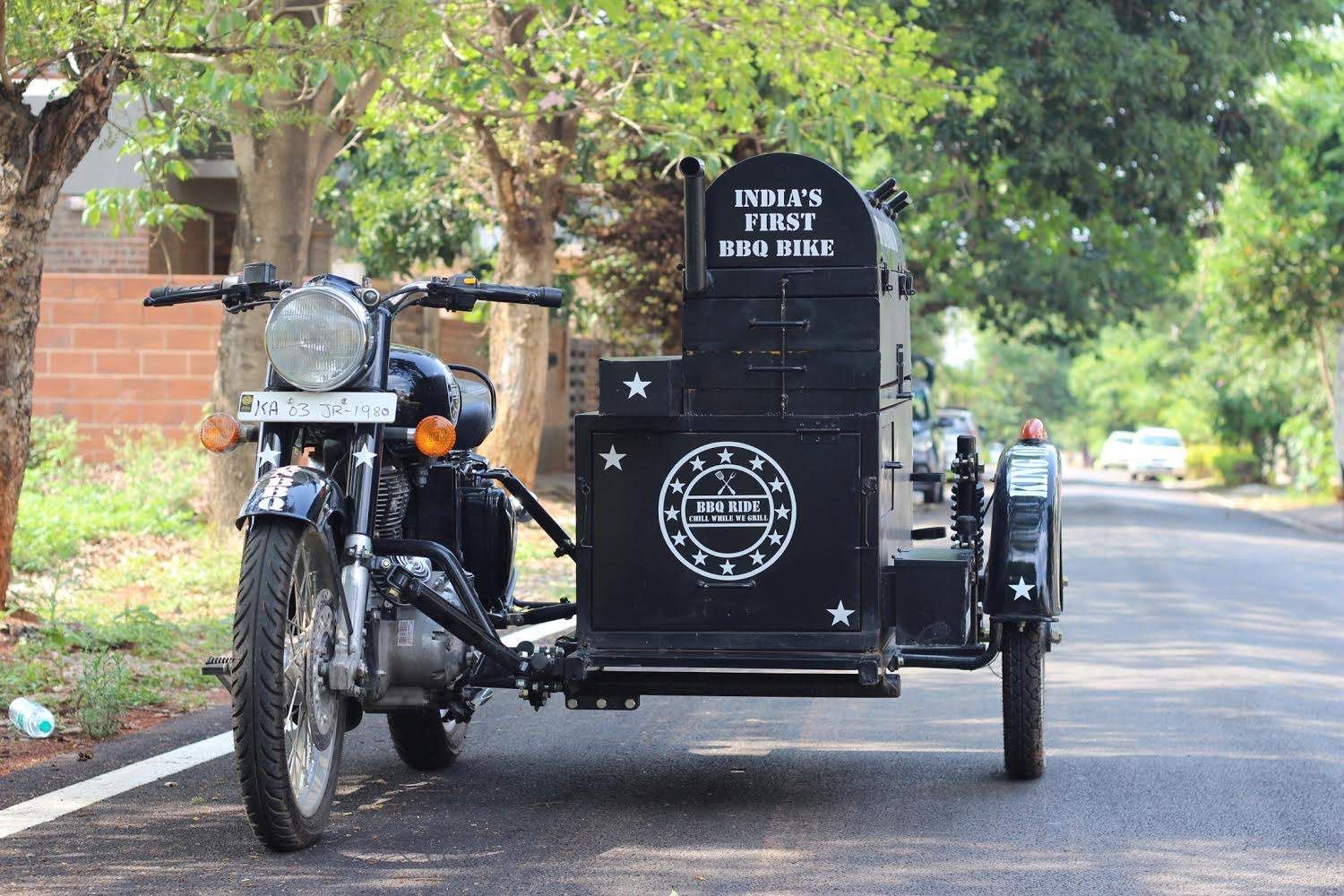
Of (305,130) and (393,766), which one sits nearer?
(393,766)

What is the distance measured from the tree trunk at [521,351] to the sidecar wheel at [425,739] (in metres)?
12.5

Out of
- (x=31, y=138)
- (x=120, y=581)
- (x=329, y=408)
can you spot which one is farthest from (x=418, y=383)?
(x=120, y=581)

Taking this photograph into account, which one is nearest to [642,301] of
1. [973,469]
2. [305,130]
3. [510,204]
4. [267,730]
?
[510,204]

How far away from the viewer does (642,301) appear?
2742cm

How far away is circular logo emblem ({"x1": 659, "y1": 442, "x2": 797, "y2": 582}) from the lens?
5992 mm

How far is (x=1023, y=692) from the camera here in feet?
21.4

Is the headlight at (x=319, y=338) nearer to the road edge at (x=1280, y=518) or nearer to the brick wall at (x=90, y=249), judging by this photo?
the brick wall at (x=90, y=249)

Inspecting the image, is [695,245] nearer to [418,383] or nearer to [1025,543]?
[418,383]

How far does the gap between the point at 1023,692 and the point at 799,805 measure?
91 centimetres

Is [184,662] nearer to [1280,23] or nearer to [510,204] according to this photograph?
[510,204]

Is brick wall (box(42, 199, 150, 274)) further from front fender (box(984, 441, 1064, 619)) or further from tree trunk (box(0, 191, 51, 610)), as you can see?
front fender (box(984, 441, 1064, 619))

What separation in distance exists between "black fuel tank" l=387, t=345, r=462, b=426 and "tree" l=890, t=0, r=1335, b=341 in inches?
693

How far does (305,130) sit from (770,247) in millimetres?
8497

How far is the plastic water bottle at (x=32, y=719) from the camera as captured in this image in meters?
6.76
